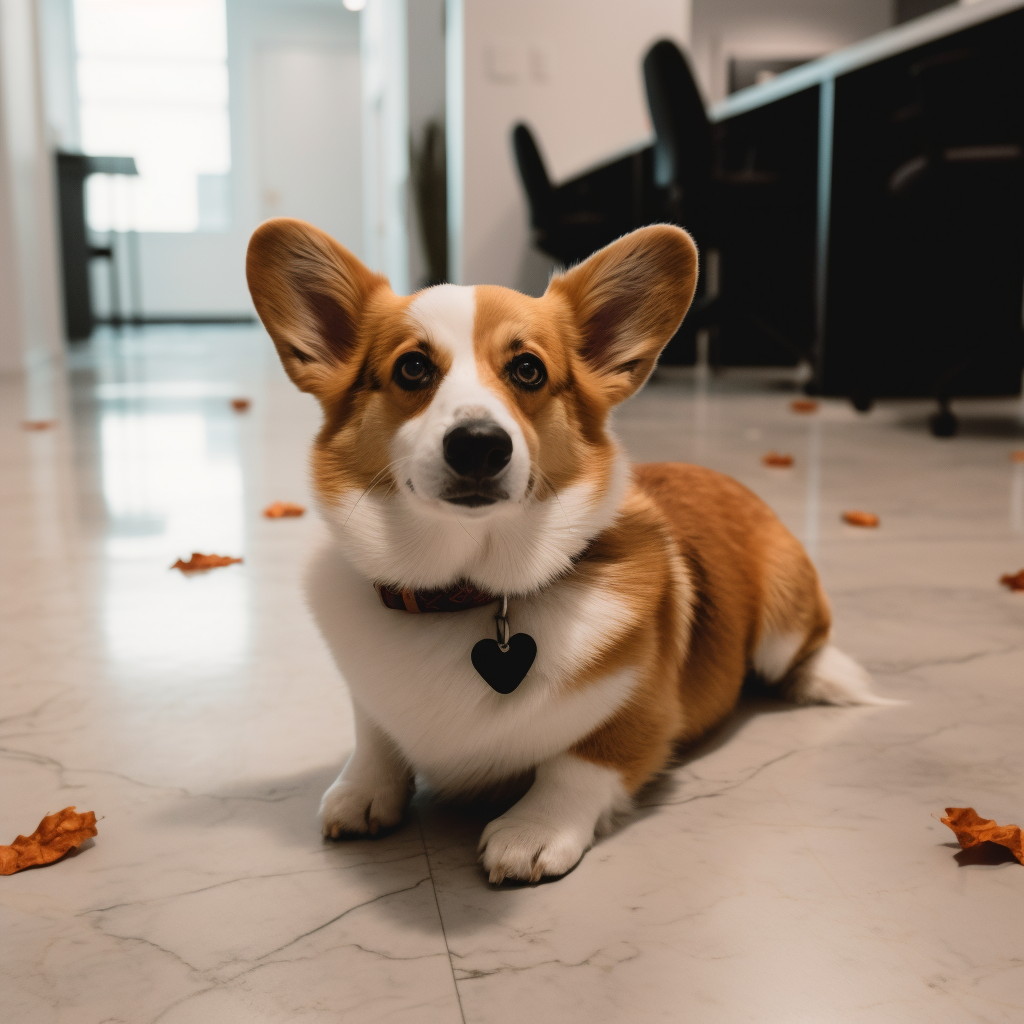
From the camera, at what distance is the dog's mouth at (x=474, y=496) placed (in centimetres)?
96

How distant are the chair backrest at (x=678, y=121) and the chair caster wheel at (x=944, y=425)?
179 cm

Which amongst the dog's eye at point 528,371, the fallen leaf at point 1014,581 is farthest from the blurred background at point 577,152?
the dog's eye at point 528,371

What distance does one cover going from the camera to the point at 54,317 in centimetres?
773

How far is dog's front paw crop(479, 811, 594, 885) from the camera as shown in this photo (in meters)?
1.00

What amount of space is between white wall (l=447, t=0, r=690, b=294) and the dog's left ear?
5.63m

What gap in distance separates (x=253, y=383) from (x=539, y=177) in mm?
2072

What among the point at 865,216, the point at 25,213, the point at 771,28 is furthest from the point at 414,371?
the point at 771,28

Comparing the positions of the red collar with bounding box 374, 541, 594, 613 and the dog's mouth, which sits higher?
the dog's mouth

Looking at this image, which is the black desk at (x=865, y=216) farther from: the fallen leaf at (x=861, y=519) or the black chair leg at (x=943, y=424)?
the fallen leaf at (x=861, y=519)

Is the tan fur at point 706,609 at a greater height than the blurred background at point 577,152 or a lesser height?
lesser

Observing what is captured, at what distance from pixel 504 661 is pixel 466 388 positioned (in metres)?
0.27

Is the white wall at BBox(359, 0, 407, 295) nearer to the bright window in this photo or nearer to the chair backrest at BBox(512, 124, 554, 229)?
the bright window

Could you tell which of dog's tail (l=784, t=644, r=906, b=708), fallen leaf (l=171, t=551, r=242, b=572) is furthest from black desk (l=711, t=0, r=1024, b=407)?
fallen leaf (l=171, t=551, r=242, b=572)

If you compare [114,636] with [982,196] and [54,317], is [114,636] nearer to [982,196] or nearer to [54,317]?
[982,196]
